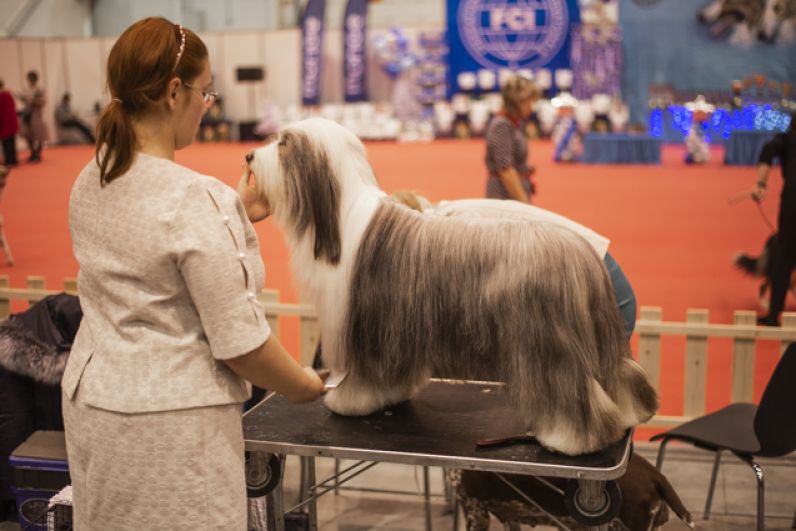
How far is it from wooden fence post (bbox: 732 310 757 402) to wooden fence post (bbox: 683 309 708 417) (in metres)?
0.13

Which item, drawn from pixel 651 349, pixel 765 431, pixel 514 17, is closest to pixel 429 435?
pixel 765 431

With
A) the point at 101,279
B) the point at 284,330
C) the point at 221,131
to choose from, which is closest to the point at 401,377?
the point at 101,279

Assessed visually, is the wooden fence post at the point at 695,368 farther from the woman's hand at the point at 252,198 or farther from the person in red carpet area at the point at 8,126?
the person in red carpet area at the point at 8,126

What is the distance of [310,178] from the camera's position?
2240 mm

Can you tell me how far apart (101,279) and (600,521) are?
1313mm

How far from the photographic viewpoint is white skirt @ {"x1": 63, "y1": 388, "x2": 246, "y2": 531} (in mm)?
1682

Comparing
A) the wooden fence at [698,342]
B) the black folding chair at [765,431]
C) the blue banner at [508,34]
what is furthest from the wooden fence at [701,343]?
the blue banner at [508,34]

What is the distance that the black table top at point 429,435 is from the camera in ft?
6.98

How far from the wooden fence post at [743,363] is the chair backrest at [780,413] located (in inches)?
39.8

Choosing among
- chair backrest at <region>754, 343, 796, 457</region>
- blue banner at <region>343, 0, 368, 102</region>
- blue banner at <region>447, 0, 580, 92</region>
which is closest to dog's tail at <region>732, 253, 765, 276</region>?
chair backrest at <region>754, 343, 796, 457</region>

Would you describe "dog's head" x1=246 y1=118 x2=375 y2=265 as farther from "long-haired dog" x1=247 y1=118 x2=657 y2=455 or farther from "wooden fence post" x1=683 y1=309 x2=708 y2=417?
"wooden fence post" x1=683 y1=309 x2=708 y2=417

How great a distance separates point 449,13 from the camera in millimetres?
16375

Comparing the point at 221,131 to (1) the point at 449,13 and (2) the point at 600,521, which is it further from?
(2) the point at 600,521

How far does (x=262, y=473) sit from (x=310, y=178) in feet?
2.75
